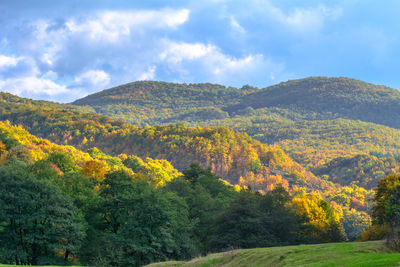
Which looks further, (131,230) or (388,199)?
(131,230)

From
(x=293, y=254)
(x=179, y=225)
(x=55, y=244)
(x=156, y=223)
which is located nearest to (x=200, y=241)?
(x=179, y=225)

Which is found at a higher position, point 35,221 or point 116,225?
point 35,221

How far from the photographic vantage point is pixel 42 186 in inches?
1670

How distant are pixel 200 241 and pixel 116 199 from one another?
16.1m

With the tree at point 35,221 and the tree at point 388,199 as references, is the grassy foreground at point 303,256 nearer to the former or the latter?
the tree at point 388,199

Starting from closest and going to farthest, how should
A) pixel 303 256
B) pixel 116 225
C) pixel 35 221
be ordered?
pixel 303 256 → pixel 35 221 → pixel 116 225

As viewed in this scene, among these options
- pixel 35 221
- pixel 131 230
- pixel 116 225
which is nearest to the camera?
pixel 35 221

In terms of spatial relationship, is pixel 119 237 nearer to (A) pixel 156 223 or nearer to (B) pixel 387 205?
(A) pixel 156 223


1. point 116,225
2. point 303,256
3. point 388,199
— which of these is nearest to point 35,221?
point 116,225

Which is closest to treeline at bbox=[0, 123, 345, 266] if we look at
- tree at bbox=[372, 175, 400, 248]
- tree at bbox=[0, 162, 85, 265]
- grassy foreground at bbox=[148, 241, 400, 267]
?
tree at bbox=[0, 162, 85, 265]

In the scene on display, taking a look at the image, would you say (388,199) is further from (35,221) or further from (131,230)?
(35,221)

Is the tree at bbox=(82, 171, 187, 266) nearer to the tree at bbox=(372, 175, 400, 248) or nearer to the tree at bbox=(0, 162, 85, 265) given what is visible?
the tree at bbox=(0, 162, 85, 265)

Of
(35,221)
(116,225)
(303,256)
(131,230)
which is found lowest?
(303,256)

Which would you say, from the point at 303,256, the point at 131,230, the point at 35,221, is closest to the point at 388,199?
the point at 303,256
